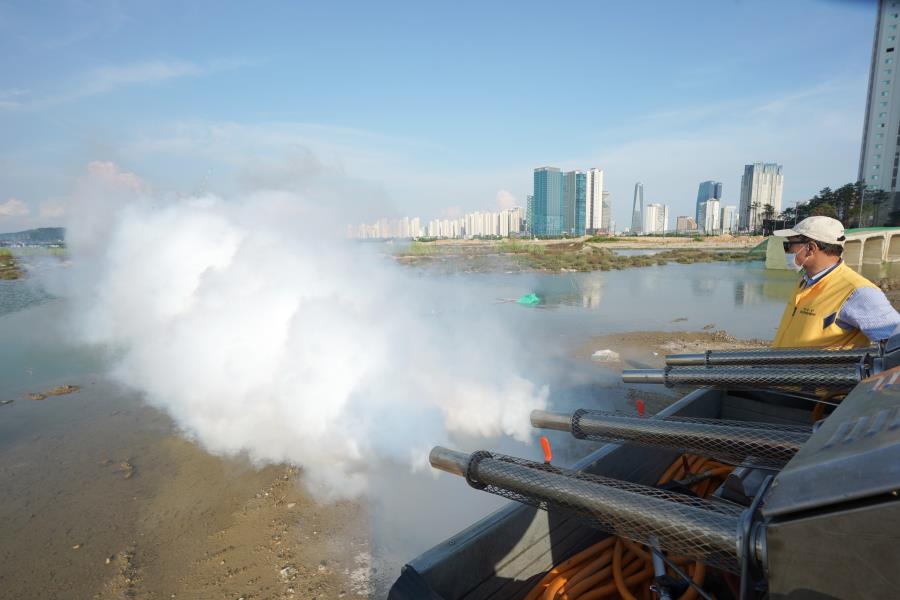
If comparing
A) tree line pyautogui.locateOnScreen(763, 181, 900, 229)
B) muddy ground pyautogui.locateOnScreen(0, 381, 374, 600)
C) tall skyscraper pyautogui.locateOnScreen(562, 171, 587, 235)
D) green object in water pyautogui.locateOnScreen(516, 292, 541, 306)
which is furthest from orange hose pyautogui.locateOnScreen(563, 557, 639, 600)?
tall skyscraper pyautogui.locateOnScreen(562, 171, 587, 235)

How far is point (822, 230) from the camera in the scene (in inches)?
142

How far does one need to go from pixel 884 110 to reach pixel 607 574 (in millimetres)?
101615

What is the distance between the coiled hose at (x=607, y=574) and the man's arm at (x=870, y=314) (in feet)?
6.92

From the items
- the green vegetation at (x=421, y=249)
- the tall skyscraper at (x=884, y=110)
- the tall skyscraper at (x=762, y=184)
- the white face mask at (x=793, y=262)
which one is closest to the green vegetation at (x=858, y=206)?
the tall skyscraper at (x=884, y=110)

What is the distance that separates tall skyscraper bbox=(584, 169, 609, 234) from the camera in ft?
400

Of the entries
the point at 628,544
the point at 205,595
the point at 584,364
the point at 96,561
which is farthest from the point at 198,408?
the point at 584,364

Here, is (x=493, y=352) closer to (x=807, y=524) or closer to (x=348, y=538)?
(x=348, y=538)

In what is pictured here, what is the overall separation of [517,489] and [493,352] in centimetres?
936

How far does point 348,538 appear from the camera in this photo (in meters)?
4.79

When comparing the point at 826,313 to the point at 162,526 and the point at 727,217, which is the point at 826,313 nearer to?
the point at 162,526

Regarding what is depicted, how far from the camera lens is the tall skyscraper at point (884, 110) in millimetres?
71000

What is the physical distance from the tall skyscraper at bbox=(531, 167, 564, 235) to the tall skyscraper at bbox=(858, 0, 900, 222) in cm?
5982

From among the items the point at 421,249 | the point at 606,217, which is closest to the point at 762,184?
the point at 606,217

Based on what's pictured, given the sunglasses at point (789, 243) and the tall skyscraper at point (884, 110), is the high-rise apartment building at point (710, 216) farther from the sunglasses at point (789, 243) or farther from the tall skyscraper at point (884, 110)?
the sunglasses at point (789, 243)
